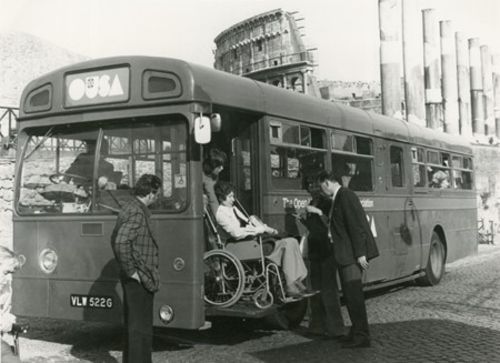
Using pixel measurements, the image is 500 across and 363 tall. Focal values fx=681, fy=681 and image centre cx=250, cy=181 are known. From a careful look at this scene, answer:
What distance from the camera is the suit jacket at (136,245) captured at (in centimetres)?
548

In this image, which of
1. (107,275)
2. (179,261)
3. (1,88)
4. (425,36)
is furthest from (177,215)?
(425,36)

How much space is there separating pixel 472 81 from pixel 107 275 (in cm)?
Result: 7594

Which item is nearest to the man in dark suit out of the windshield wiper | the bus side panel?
the bus side panel

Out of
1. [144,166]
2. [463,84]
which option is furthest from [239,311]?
[463,84]

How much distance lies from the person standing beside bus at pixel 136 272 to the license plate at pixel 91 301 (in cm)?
134

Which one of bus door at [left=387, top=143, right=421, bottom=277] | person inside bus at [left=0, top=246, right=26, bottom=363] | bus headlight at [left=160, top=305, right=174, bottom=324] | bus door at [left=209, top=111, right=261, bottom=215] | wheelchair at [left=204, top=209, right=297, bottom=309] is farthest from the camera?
bus door at [left=387, top=143, right=421, bottom=277]

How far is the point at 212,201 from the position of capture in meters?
7.53

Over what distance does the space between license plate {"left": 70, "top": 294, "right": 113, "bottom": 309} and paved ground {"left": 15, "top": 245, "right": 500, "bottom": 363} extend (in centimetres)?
53

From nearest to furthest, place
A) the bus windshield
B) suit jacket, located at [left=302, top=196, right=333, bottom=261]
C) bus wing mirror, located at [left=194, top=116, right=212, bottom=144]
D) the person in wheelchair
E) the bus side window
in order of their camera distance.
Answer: bus wing mirror, located at [left=194, top=116, right=212, bottom=144] < the bus windshield < the person in wheelchair < suit jacket, located at [left=302, top=196, right=333, bottom=261] < the bus side window

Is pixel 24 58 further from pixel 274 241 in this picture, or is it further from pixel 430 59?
pixel 274 241

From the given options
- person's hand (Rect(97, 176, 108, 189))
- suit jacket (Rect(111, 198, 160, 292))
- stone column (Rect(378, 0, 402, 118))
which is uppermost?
stone column (Rect(378, 0, 402, 118))

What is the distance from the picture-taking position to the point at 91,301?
706 cm

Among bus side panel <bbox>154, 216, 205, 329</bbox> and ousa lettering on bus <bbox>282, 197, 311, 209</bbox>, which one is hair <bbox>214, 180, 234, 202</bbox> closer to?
bus side panel <bbox>154, 216, 205, 329</bbox>

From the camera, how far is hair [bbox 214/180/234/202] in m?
7.53
